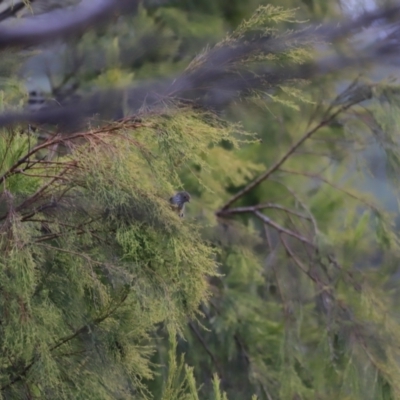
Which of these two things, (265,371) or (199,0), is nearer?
(199,0)

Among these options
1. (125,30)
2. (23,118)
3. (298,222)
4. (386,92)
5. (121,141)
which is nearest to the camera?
(23,118)

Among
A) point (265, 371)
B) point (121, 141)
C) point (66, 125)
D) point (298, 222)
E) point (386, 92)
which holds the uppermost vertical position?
point (66, 125)

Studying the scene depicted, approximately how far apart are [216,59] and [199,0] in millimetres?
1550

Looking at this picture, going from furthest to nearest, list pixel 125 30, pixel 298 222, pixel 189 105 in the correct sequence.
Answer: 1. pixel 298 222
2. pixel 125 30
3. pixel 189 105

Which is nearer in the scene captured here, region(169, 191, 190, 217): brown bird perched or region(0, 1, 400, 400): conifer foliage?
region(0, 1, 400, 400): conifer foliage

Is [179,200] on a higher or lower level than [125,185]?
lower

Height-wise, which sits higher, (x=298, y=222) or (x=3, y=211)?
(x=3, y=211)

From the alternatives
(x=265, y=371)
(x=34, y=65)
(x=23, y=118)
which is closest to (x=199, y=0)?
(x=34, y=65)

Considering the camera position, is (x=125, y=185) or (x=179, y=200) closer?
(x=125, y=185)

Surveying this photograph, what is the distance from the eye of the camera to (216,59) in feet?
5.38

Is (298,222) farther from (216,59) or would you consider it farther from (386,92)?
(216,59)

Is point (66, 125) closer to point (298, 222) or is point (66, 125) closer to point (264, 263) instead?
point (264, 263)

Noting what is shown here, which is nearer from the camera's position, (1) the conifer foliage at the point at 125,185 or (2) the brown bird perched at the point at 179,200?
(1) the conifer foliage at the point at 125,185

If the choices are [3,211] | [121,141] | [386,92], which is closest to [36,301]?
[3,211]
